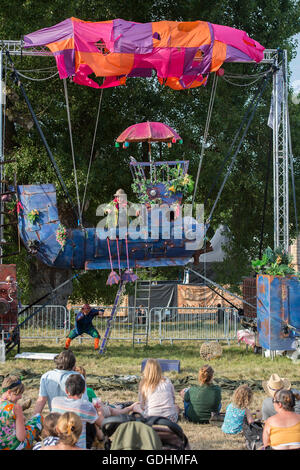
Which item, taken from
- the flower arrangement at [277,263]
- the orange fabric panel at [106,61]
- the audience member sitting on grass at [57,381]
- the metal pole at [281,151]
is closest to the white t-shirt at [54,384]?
the audience member sitting on grass at [57,381]

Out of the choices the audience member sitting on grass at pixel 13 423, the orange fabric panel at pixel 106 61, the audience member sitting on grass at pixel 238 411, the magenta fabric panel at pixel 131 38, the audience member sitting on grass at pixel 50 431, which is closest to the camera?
the audience member sitting on grass at pixel 50 431

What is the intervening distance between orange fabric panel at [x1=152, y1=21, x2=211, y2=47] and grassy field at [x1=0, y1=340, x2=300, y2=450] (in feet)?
21.2

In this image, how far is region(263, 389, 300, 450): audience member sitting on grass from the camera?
171 inches

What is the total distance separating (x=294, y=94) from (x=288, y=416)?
719 inches

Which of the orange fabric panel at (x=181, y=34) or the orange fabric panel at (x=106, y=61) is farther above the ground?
the orange fabric panel at (x=181, y=34)

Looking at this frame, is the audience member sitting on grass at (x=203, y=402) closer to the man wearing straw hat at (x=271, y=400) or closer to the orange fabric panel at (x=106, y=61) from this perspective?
the man wearing straw hat at (x=271, y=400)

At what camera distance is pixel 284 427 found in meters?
4.40

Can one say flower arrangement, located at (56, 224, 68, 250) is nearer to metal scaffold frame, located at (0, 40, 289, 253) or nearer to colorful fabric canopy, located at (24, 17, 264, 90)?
metal scaffold frame, located at (0, 40, 289, 253)

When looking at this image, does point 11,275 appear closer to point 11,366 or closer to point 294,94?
point 11,366

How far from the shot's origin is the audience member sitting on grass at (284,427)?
4.35 metres

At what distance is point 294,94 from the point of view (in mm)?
20984

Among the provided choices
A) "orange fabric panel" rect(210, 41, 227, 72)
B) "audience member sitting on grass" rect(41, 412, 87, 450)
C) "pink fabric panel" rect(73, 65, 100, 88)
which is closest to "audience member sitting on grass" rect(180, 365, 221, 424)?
"audience member sitting on grass" rect(41, 412, 87, 450)

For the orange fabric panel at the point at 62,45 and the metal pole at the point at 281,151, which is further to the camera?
the metal pole at the point at 281,151
